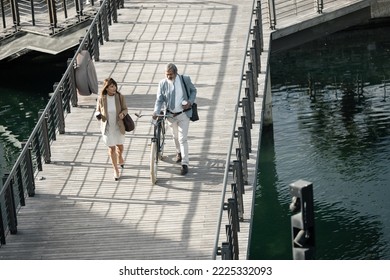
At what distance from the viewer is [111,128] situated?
74.2 feet

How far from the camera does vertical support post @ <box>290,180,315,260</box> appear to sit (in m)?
15.0

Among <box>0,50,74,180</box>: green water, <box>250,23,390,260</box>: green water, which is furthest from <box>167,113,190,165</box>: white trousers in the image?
<box>0,50,74,180</box>: green water

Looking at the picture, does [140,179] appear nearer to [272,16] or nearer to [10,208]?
[10,208]

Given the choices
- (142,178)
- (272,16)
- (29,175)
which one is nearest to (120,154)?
(142,178)

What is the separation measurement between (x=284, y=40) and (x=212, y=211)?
12043mm

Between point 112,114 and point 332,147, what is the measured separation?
1202 centimetres

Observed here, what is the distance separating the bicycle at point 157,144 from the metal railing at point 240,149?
1145 mm

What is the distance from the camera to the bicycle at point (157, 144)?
22.4 meters

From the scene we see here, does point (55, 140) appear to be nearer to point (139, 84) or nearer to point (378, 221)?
point (139, 84)

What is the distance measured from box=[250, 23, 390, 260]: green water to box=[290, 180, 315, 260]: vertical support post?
11.8 m

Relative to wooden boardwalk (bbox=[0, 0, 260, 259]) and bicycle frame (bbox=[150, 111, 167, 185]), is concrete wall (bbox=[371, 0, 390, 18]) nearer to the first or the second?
wooden boardwalk (bbox=[0, 0, 260, 259])

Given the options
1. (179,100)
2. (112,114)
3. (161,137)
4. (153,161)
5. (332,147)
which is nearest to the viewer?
(153,161)

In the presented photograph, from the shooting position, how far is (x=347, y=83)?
128 ft

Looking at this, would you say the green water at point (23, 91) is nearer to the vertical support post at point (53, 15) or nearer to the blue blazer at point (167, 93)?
the vertical support post at point (53, 15)
